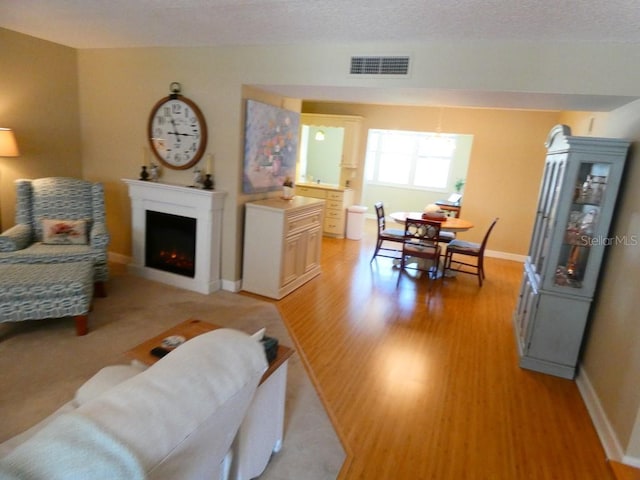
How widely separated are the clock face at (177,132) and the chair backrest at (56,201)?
782 millimetres

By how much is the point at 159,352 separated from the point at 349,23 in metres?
2.50

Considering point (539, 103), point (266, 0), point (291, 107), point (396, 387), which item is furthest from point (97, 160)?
point (539, 103)

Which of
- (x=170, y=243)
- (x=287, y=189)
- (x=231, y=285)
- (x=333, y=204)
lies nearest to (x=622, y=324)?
(x=287, y=189)

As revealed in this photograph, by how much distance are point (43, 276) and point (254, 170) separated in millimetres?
2127

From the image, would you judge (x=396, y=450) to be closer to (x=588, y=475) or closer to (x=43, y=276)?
(x=588, y=475)

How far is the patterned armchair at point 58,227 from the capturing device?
3459mm

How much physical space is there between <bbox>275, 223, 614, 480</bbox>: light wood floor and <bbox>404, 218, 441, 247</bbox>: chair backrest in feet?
2.29

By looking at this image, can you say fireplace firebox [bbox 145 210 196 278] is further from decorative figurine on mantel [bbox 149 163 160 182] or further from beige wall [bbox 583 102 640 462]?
beige wall [bbox 583 102 640 462]

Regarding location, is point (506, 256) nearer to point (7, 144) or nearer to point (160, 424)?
point (160, 424)

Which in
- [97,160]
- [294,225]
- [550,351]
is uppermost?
[97,160]

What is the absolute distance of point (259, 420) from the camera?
1.72m

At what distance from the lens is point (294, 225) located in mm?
A: 4137

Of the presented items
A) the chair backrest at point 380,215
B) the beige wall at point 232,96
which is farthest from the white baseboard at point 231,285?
the chair backrest at point 380,215

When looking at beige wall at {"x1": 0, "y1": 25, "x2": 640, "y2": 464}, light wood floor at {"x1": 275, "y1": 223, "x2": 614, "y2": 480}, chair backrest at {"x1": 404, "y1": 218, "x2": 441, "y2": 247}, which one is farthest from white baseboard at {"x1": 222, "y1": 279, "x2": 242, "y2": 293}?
chair backrest at {"x1": 404, "y1": 218, "x2": 441, "y2": 247}
